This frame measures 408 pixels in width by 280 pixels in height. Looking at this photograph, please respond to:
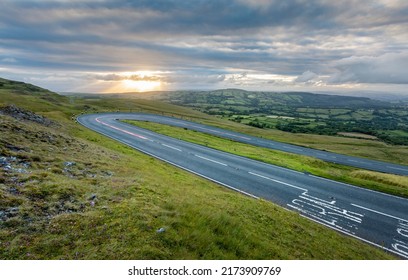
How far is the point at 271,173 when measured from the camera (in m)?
27.3

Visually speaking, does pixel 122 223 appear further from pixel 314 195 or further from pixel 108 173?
pixel 314 195

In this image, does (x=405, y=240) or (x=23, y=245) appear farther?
(x=405, y=240)

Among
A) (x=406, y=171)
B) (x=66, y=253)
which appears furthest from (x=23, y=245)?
(x=406, y=171)

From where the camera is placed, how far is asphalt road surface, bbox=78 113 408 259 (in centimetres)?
1661

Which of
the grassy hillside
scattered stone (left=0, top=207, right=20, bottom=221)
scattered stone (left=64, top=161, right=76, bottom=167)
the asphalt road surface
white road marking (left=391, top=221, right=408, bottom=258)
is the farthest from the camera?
the asphalt road surface

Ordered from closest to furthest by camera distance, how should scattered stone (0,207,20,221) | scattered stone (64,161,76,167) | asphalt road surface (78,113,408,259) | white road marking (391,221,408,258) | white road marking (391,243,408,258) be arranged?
scattered stone (0,207,20,221)
white road marking (391,243,408,258)
white road marking (391,221,408,258)
scattered stone (64,161,76,167)
asphalt road surface (78,113,408,259)

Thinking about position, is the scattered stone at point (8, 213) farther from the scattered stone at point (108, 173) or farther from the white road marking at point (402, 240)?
the white road marking at point (402, 240)

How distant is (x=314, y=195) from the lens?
21984 mm

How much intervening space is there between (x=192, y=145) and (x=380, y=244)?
92.7 ft

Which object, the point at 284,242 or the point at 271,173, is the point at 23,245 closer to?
the point at 284,242

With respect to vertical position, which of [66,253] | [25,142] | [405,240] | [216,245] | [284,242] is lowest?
[405,240]

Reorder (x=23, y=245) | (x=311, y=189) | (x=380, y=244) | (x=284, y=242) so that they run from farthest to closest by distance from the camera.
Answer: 1. (x=311, y=189)
2. (x=380, y=244)
3. (x=284, y=242)
4. (x=23, y=245)

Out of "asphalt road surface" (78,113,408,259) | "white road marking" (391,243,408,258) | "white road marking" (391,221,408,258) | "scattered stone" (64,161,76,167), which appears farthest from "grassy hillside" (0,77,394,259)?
"asphalt road surface" (78,113,408,259)

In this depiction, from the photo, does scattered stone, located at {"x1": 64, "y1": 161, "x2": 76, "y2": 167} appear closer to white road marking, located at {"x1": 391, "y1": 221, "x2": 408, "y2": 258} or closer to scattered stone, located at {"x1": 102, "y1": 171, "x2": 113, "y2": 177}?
scattered stone, located at {"x1": 102, "y1": 171, "x2": 113, "y2": 177}
